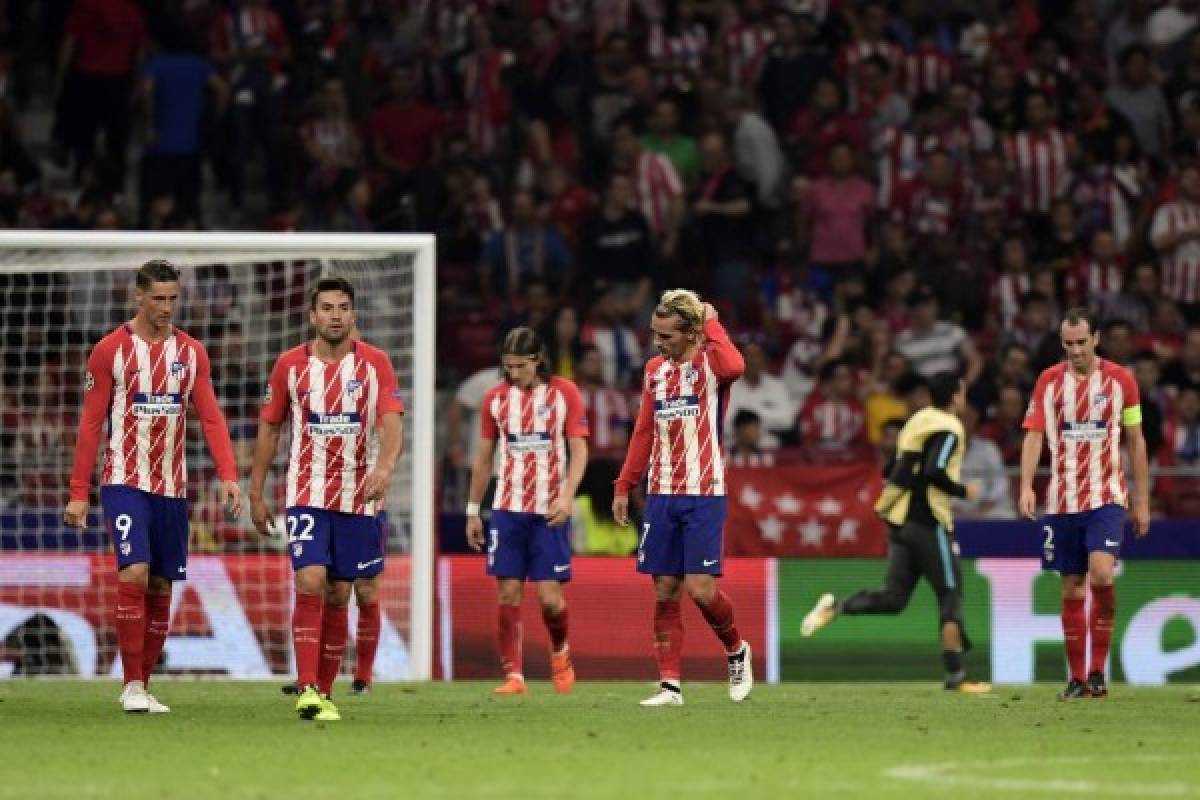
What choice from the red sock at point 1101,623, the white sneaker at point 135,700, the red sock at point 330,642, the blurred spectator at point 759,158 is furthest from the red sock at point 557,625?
the blurred spectator at point 759,158

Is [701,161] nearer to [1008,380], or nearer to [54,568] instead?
[1008,380]

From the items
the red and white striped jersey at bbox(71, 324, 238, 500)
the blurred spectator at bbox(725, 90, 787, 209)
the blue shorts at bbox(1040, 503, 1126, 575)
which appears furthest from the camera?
the blurred spectator at bbox(725, 90, 787, 209)

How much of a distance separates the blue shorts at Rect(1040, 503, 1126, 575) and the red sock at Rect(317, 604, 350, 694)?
439 centimetres

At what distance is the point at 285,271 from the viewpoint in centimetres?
1856

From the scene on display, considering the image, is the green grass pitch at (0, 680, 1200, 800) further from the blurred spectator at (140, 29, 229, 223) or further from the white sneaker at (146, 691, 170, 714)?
the blurred spectator at (140, 29, 229, 223)

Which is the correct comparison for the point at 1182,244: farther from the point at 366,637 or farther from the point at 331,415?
the point at 331,415

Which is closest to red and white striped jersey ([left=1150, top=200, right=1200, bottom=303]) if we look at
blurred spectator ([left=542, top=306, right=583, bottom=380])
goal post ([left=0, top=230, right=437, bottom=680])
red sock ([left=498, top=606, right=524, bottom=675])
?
blurred spectator ([left=542, top=306, right=583, bottom=380])

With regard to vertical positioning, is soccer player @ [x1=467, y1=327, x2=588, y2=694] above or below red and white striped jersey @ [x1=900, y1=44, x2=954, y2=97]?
below

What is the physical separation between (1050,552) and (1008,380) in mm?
6610

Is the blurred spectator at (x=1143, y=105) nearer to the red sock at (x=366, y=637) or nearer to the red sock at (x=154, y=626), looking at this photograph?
the red sock at (x=366, y=637)

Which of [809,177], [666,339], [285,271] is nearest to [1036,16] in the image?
[809,177]

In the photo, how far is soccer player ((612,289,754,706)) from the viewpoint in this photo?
12703mm

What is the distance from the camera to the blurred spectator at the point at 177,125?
74.0 ft

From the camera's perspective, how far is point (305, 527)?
39.8 ft
